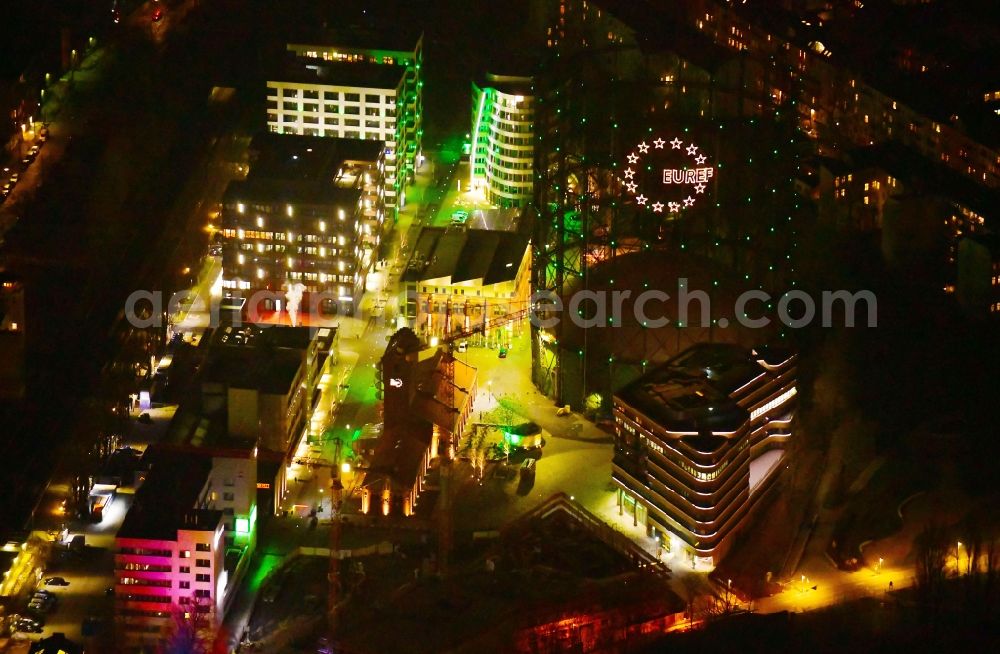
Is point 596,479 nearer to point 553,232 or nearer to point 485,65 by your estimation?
point 553,232

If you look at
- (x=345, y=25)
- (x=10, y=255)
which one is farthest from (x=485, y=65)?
(x=10, y=255)

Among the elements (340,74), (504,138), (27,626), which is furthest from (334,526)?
(340,74)

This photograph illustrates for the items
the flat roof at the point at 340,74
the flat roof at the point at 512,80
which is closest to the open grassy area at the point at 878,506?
the flat roof at the point at 512,80

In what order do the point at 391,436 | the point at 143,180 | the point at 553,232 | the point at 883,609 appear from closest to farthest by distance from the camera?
the point at 883,609, the point at 391,436, the point at 553,232, the point at 143,180

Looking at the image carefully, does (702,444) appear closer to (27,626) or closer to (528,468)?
(528,468)

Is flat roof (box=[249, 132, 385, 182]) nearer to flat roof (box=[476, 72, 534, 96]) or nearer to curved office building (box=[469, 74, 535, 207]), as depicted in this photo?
curved office building (box=[469, 74, 535, 207])
